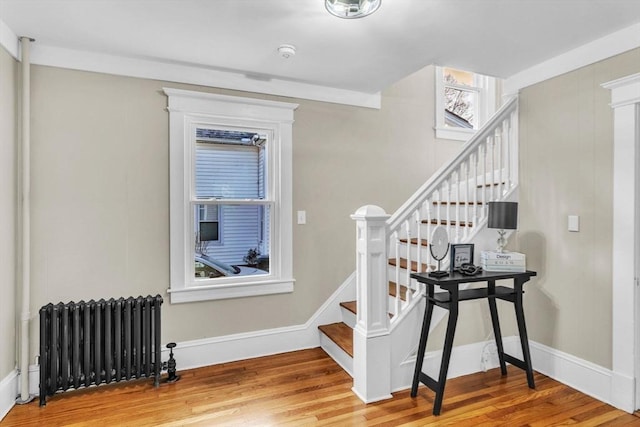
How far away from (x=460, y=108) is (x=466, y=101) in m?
0.14

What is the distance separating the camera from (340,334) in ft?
10.7

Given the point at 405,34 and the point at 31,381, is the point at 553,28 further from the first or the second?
the point at 31,381

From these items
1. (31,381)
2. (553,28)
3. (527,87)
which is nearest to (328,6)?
(553,28)

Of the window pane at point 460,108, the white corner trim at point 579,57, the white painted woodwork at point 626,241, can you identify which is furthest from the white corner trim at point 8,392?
the window pane at point 460,108

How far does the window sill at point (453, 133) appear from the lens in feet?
13.3

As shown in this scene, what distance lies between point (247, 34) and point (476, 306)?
8.72ft

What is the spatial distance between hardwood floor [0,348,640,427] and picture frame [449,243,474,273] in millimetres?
919

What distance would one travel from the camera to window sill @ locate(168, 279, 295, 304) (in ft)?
9.95

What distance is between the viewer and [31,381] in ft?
8.49

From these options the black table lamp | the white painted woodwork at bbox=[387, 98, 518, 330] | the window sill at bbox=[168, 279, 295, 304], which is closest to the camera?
the black table lamp

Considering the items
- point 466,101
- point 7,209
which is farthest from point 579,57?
point 7,209

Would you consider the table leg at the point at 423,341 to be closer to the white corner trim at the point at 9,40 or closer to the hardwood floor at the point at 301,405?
the hardwood floor at the point at 301,405

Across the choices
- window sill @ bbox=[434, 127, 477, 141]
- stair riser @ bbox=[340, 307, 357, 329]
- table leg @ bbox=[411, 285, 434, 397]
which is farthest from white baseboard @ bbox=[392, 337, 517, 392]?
window sill @ bbox=[434, 127, 477, 141]

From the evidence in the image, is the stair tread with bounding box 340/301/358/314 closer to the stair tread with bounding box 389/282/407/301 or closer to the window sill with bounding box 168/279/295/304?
the stair tread with bounding box 389/282/407/301
